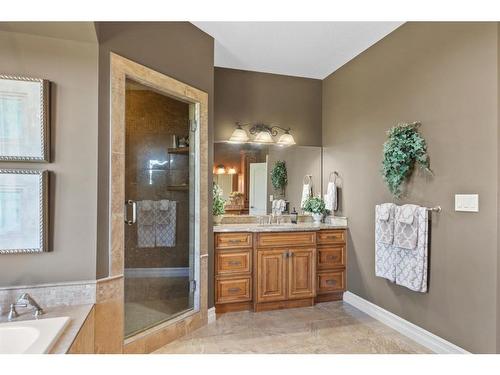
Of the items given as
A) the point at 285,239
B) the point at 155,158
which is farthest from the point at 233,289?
the point at 155,158

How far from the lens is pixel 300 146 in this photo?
3.85 m

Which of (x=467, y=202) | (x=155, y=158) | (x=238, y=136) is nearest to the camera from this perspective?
(x=467, y=202)

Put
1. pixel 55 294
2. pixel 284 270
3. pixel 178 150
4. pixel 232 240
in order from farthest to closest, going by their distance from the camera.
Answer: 1. pixel 284 270
2. pixel 232 240
3. pixel 178 150
4. pixel 55 294

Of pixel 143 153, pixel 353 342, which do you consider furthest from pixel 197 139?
pixel 353 342

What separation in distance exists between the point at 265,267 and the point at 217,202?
85cm

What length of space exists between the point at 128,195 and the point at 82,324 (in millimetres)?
966

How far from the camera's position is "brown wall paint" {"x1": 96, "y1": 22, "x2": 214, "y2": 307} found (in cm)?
191

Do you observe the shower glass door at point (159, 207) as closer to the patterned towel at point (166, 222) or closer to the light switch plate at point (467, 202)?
the patterned towel at point (166, 222)

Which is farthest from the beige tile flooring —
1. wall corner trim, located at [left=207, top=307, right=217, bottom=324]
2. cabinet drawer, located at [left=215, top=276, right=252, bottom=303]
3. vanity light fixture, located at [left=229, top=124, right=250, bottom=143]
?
vanity light fixture, located at [left=229, top=124, right=250, bottom=143]

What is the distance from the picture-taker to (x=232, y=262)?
2.98m

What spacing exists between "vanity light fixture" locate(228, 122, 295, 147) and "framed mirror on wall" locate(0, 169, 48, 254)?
6.96ft

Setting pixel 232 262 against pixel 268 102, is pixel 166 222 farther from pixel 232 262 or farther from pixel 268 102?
pixel 268 102

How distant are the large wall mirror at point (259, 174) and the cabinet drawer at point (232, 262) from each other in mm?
647
